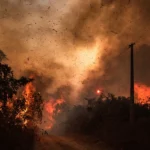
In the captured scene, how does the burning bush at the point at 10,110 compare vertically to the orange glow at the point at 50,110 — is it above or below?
below

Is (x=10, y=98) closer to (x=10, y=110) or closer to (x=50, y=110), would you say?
(x=10, y=110)

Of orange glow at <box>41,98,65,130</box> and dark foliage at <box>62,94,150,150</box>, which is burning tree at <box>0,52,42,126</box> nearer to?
dark foliage at <box>62,94,150,150</box>

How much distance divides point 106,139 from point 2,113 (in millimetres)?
14787

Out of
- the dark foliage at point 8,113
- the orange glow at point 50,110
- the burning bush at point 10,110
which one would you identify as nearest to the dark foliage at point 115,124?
the burning bush at point 10,110

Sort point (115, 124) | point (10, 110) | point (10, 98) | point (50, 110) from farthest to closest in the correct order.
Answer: point (50, 110)
point (115, 124)
point (10, 110)
point (10, 98)

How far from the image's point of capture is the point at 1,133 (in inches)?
708

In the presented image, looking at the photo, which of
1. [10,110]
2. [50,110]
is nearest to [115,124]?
[10,110]

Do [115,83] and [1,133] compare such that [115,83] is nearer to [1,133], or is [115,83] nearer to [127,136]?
[127,136]

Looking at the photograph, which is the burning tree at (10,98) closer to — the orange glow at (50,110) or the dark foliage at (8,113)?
the dark foliage at (8,113)

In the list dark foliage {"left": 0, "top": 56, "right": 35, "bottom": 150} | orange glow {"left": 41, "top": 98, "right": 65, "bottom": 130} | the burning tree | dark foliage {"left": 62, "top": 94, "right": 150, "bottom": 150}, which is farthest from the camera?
orange glow {"left": 41, "top": 98, "right": 65, "bottom": 130}

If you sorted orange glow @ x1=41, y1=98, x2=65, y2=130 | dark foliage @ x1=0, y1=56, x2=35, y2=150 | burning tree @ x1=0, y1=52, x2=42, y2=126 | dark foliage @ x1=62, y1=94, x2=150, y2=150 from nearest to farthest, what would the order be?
1. dark foliage @ x1=0, y1=56, x2=35, y2=150
2. burning tree @ x1=0, y1=52, x2=42, y2=126
3. dark foliage @ x1=62, y1=94, x2=150, y2=150
4. orange glow @ x1=41, y1=98, x2=65, y2=130

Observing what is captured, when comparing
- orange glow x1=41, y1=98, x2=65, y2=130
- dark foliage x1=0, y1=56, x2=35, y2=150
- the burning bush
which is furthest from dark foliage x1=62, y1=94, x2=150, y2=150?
orange glow x1=41, y1=98, x2=65, y2=130

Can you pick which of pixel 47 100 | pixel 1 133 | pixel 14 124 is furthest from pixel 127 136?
pixel 47 100

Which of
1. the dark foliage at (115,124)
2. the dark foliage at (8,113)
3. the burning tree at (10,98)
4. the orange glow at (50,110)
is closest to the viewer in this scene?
the dark foliage at (8,113)
